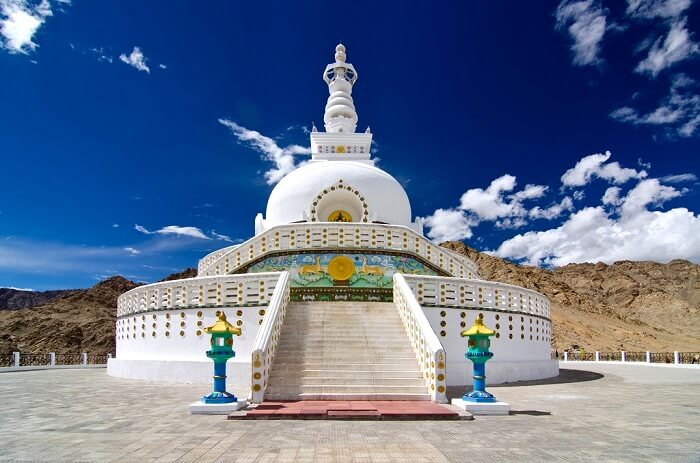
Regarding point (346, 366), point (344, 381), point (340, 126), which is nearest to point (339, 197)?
point (340, 126)

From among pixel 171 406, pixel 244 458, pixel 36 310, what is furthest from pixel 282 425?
pixel 36 310

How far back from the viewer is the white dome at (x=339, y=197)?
25.0 metres

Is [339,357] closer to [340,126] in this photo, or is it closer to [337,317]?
[337,317]

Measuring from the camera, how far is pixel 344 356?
1380 cm

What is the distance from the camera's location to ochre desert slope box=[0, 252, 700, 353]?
5447 centimetres

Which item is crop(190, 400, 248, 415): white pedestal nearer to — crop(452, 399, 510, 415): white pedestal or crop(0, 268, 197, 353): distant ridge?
crop(452, 399, 510, 415): white pedestal

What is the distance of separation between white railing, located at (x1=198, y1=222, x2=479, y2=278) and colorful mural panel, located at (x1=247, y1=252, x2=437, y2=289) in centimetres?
37

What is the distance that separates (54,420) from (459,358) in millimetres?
10826

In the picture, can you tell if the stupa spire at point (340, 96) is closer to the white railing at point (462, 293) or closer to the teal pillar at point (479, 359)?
the white railing at point (462, 293)

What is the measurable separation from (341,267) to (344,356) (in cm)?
625

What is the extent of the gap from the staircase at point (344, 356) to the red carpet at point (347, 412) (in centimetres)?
87

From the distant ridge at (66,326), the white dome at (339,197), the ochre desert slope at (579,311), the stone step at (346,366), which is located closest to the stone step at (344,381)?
the stone step at (346,366)

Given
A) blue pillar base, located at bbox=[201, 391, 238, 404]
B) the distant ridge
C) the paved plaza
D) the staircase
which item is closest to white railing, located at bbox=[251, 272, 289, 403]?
the staircase

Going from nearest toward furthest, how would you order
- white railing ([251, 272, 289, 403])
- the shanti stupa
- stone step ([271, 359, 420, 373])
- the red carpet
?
1. the red carpet
2. white railing ([251, 272, 289, 403])
3. the shanti stupa
4. stone step ([271, 359, 420, 373])
